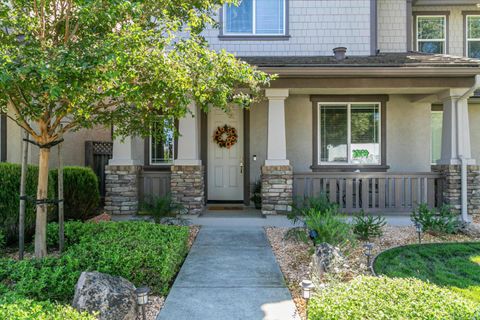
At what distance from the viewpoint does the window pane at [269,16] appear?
30.2 ft

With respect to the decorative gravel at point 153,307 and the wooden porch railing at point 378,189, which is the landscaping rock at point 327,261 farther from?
the wooden porch railing at point 378,189

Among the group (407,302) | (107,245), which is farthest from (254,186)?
(407,302)

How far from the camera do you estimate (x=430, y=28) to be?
10.8 meters

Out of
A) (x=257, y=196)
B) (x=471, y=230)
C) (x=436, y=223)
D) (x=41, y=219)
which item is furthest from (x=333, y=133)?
(x=41, y=219)

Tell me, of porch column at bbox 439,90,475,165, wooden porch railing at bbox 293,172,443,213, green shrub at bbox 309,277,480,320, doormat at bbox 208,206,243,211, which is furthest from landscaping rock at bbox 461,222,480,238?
doormat at bbox 208,206,243,211

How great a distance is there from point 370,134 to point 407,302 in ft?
23.3

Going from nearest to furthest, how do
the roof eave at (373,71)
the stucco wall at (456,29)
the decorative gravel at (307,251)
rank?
the decorative gravel at (307,251) → the roof eave at (373,71) → the stucco wall at (456,29)

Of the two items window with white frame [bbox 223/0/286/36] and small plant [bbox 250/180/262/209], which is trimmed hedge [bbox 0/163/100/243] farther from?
window with white frame [bbox 223/0/286/36]

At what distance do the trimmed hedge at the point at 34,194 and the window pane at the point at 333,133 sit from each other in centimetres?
569

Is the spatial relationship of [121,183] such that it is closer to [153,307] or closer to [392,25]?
[153,307]

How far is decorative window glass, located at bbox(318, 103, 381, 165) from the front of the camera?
920 cm

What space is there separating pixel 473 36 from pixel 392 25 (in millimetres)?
2831

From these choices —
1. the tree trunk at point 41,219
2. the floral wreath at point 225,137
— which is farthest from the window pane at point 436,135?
the tree trunk at point 41,219

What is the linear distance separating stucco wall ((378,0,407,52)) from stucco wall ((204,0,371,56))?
0.96 m
